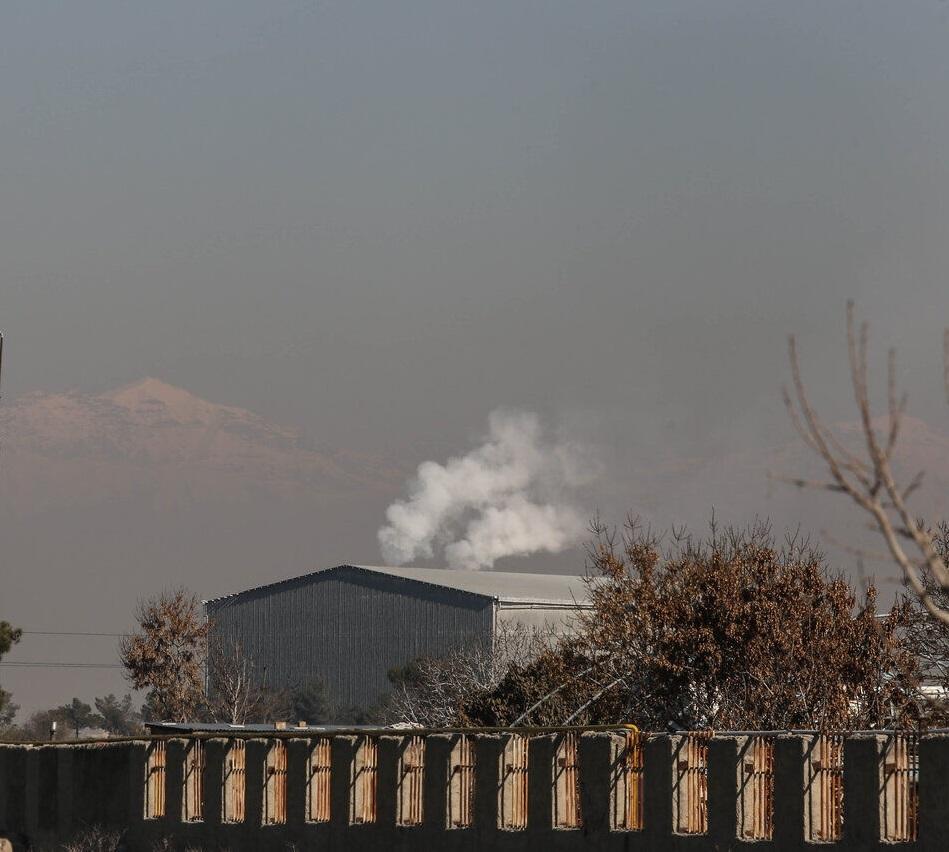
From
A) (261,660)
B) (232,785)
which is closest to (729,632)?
(232,785)

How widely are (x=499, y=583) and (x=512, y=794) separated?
Answer: 70.7 metres

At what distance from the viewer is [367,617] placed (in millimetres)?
98188

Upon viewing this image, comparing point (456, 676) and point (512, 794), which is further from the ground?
point (456, 676)

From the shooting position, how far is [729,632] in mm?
38344

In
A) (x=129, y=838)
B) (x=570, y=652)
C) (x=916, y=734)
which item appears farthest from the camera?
(x=570, y=652)

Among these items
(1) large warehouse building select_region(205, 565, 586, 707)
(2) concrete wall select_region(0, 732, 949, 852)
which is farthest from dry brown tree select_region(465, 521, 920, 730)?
(1) large warehouse building select_region(205, 565, 586, 707)

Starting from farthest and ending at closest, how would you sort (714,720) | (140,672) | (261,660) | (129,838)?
(261,660)
(140,672)
(714,720)
(129,838)

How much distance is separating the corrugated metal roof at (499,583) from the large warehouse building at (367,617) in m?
0.05

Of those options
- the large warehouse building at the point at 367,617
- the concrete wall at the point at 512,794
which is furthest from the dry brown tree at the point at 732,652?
the large warehouse building at the point at 367,617

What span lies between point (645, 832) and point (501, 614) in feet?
215

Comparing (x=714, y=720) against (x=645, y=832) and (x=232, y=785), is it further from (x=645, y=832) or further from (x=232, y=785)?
(x=645, y=832)

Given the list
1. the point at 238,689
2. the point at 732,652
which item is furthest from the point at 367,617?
the point at 732,652

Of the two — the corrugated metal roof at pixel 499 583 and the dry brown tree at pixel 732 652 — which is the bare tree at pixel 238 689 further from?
the dry brown tree at pixel 732 652

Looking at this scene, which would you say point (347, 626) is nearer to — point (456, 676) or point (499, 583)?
point (499, 583)
